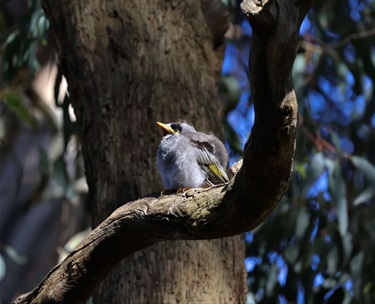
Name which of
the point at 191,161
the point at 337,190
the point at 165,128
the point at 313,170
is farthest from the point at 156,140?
the point at 337,190

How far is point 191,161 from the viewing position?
3027 millimetres

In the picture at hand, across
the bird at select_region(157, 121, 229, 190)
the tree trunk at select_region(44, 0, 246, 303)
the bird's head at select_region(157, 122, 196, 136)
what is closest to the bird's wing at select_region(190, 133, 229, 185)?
the bird at select_region(157, 121, 229, 190)

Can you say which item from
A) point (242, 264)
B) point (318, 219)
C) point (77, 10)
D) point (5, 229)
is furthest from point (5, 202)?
point (242, 264)

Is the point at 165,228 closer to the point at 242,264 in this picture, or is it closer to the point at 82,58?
the point at 242,264

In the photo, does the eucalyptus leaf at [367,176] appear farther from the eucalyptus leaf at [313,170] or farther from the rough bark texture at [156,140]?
the rough bark texture at [156,140]

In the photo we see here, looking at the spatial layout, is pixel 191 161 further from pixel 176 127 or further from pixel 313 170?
pixel 313 170

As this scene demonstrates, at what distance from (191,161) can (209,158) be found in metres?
0.07

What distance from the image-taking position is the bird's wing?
118 inches

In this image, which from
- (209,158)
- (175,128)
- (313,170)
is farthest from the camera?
(313,170)

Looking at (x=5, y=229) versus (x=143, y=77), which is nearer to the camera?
(x=143, y=77)

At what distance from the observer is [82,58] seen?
3.51 metres

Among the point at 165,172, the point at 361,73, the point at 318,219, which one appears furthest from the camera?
the point at 361,73

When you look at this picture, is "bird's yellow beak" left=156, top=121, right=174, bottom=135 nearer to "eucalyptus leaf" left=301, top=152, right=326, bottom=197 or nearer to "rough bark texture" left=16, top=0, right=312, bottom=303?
"rough bark texture" left=16, top=0, right=312, bottom=303

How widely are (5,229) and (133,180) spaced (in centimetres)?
389
